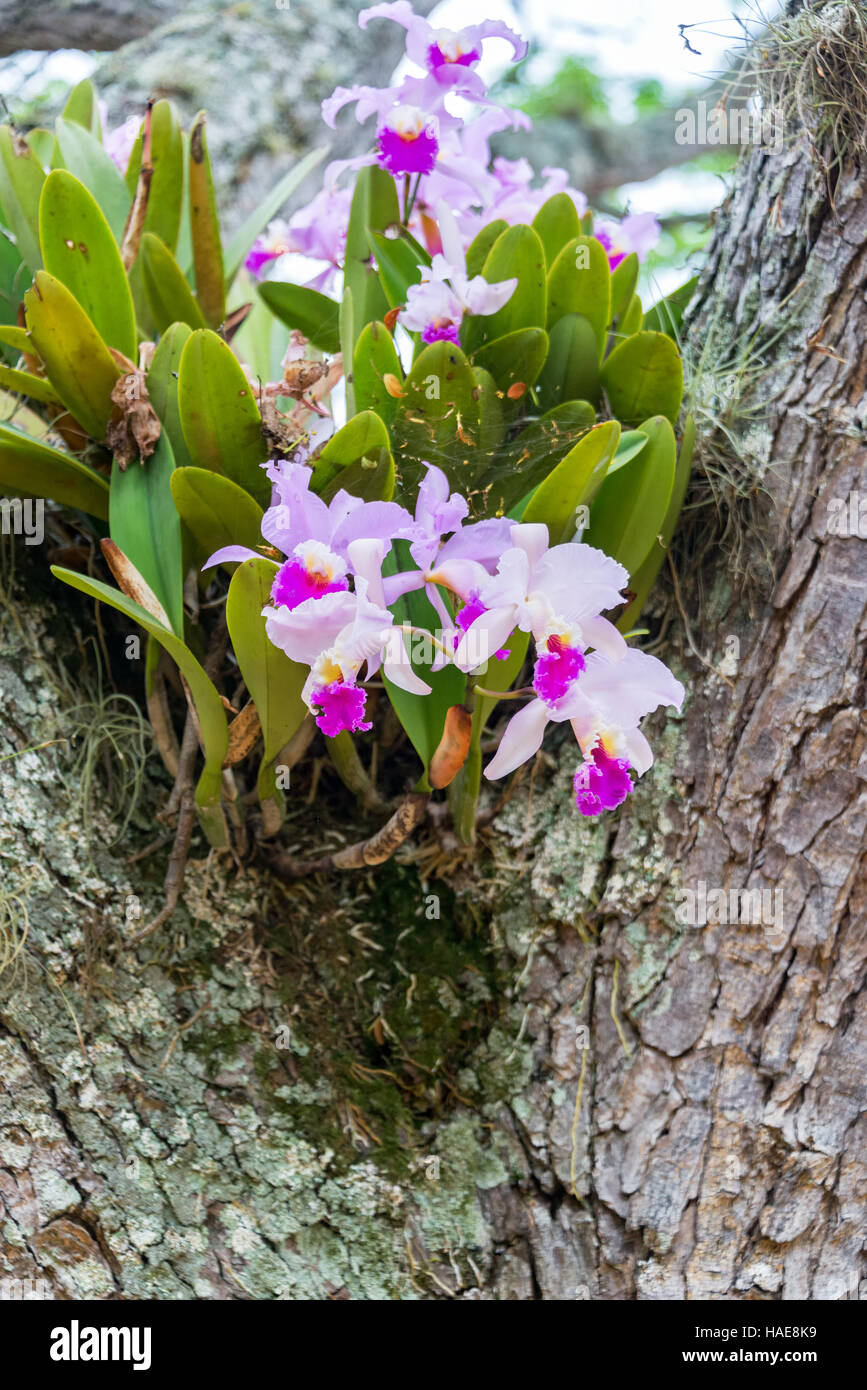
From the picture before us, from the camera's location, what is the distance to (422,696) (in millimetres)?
990

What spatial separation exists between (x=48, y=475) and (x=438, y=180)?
2.08 feet

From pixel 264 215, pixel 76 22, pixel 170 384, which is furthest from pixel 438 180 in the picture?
pixel 76 22

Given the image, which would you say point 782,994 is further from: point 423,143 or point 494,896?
point 423,143

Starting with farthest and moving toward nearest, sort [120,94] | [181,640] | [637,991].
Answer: [120,94] → [637,991] → [181,640]

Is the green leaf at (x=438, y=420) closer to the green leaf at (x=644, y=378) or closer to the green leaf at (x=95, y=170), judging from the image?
the green leaf at (x=644, y=378)

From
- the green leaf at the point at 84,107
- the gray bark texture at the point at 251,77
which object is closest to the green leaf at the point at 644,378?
the green leaf at the point at 84,107

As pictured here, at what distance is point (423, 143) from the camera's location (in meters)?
1.12

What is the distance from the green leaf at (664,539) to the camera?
1.09 metres

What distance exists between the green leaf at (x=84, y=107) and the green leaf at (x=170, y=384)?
0.62 metres

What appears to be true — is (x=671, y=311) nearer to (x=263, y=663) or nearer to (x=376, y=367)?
(x=376, y=367)

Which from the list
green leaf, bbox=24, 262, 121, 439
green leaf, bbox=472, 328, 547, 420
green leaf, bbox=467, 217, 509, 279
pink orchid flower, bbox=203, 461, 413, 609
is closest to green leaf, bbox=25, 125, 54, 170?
green leaf, bbox=24, 262, 121, 439

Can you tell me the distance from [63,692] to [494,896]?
549mm

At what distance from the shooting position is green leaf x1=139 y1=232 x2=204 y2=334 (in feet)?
3.81

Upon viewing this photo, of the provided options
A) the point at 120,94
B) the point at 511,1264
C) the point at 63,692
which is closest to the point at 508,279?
the point at 63,692
